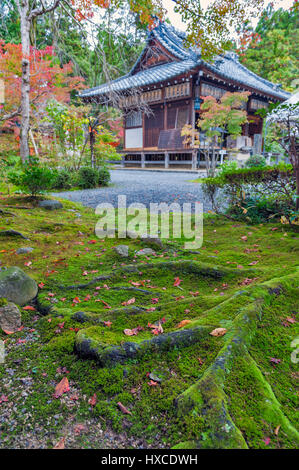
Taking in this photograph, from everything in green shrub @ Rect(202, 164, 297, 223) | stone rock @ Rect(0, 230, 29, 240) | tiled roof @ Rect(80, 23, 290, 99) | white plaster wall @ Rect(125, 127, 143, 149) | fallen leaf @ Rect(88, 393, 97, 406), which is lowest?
fallen leaf @ Rect(88, 393, 97, 406)

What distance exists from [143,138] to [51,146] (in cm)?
804

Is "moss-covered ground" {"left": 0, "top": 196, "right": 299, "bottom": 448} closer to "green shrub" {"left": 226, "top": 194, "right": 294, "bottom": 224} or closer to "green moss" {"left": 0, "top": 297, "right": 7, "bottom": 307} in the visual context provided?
"green moss" {"left": 0, "top": 297, "right": 7, "bottom": 307}

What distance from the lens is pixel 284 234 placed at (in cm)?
417

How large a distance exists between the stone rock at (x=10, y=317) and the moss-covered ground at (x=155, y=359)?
8cm

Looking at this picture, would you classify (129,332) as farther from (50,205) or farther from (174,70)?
(174,70)

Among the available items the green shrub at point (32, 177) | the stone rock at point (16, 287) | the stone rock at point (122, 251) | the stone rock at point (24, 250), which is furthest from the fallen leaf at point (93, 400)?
the green shrub at point (32, 177)

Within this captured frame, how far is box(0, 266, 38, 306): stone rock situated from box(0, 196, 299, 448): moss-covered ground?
109 millimetres

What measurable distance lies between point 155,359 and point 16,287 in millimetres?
1422

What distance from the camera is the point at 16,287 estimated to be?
2.54 metres

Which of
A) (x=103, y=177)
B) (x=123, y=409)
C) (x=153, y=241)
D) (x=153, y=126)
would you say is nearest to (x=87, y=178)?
(x=103, y=177)

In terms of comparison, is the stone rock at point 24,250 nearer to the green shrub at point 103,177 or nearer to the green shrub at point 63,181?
the green shrub at point 63,181

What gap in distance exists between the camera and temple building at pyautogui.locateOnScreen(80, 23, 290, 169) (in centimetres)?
1444

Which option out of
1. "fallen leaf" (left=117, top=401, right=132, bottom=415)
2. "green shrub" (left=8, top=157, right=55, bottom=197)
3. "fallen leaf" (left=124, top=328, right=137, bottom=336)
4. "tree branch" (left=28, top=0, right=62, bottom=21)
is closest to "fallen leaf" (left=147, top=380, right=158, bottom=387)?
"fallen leaf" (left=117, top=401, right=132, bottom=415)
